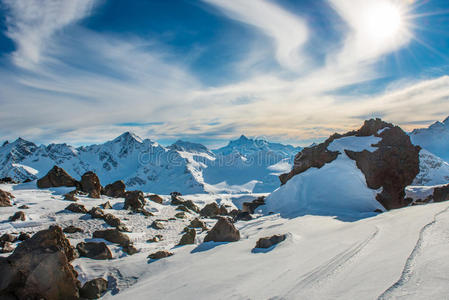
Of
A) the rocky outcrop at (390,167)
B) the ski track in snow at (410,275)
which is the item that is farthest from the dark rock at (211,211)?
the ski track in snow at (410,275)

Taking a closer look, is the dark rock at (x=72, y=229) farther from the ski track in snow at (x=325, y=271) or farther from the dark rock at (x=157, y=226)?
the ski track in snow at (x=325, y=271)

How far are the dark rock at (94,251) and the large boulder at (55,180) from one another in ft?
73.3

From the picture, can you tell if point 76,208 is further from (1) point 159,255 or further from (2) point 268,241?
(2) point 268,241

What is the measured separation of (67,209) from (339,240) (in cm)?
1848

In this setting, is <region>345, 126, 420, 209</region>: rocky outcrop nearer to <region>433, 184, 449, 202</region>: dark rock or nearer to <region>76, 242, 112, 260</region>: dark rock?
<region>433, 184, 449, 202</region>: dark rock

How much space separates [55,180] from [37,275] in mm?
26237

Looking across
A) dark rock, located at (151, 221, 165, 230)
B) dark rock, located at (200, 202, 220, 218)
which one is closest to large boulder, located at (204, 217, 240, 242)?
dark rock, located at (151, 221, 165, 230)

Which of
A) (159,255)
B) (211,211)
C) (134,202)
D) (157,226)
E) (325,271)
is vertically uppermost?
(325,271)

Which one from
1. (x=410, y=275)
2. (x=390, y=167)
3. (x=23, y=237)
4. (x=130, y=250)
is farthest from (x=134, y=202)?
(x=390, y=167)

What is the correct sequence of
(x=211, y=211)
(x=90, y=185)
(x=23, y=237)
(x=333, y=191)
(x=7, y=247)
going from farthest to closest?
(x=211, y=211)
(x=90, y=185)
(x=333, y=191)
(x=23, y=237)
(x=7, y=247)

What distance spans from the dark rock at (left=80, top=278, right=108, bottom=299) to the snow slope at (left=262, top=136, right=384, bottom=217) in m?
14.3

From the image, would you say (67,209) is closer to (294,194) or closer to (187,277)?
(187,277)

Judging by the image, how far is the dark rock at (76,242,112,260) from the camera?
10.5 m

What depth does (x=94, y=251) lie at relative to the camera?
10.7 m
